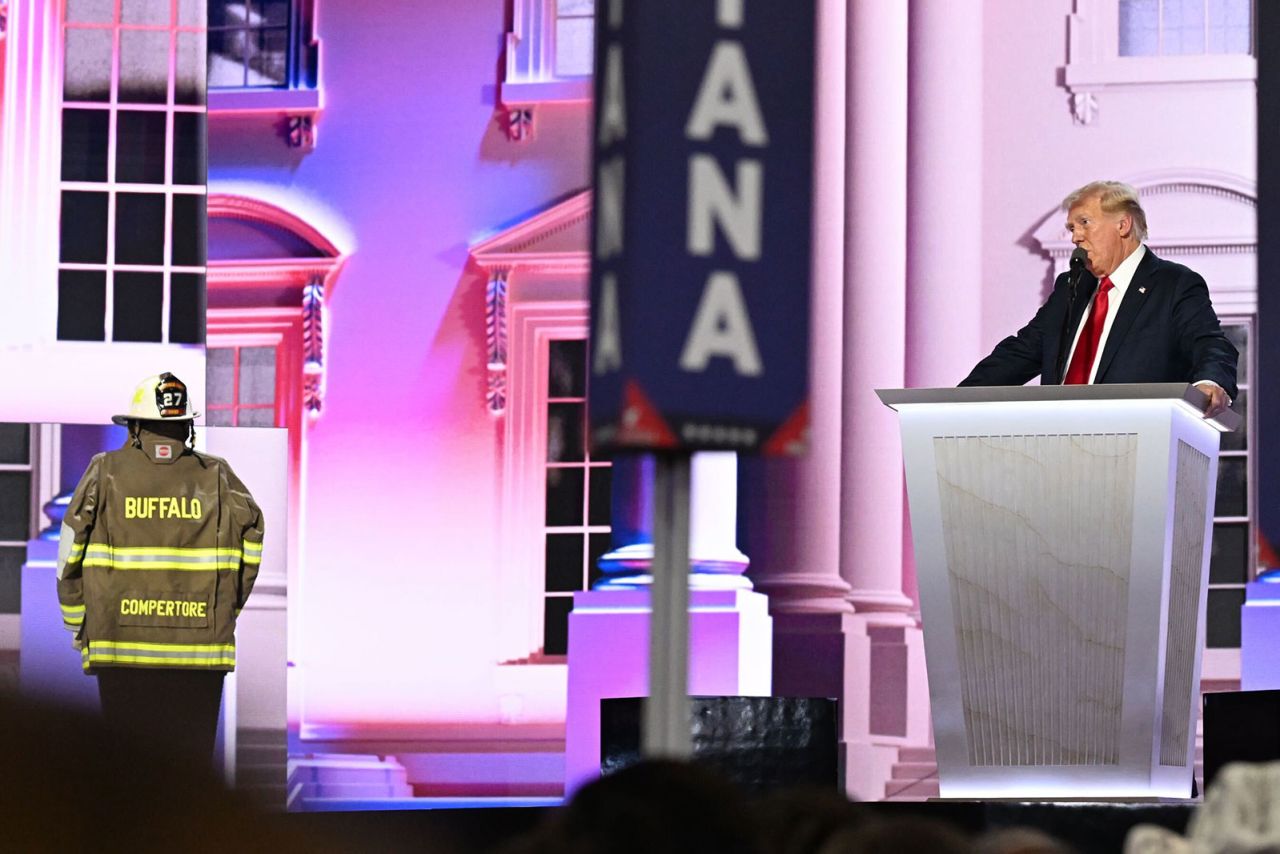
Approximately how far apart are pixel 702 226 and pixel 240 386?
528cm

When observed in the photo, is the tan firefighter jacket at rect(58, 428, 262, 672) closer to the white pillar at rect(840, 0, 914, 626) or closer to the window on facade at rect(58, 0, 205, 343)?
the window on facade at rect(58, 0, 205, 343)

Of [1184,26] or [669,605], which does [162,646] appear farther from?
[669,605]

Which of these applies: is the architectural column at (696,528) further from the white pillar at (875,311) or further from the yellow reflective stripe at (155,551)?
the yellow reflective stripe at (155,551)

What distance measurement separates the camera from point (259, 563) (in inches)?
227

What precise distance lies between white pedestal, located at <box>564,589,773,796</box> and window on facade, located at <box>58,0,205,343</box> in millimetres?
1563

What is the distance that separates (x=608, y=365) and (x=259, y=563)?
430cm

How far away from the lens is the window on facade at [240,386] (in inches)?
263

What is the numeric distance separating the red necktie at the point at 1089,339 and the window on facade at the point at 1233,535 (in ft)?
10.2

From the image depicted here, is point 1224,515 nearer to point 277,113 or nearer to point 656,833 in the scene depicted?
point 277,113

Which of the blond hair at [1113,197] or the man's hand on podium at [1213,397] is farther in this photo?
the blond hair at [1113,197]

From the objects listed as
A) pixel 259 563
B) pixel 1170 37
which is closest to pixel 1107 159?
pixel 1170 37

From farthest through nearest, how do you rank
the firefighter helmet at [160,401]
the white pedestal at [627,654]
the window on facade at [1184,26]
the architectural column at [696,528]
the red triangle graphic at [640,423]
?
the window on facade at [1184,26], the architectural column at [696,528], the white pedestal at [627,654], the firefighter helmet at [160,401], the red triangle graphic at [640,423]

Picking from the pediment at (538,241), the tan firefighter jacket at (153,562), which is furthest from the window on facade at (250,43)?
the tan firefighter jacket at (153,562)

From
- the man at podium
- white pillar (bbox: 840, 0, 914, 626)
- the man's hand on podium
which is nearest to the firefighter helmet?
white pillar (bbox: 840, 0, 914, 626)
